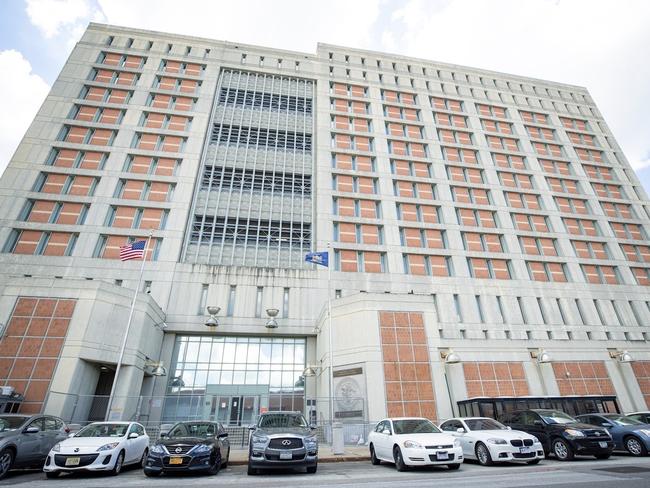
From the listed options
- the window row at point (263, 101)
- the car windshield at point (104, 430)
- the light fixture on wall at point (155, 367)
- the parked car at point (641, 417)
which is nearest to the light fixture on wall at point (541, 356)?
the parked car at point (641, 417)

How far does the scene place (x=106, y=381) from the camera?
25.4 metres

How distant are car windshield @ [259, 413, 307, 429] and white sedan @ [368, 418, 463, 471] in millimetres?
2982

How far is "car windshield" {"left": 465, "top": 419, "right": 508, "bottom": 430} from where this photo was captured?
13819 mm

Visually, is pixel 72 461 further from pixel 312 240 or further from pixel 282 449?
pixel 312 240

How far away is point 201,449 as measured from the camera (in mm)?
10984

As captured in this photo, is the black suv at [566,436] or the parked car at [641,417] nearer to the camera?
the black suv at [566,436]

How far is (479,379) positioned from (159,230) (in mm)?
30735

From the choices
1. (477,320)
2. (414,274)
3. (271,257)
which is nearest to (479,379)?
(477,320)

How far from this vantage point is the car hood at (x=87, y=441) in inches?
421

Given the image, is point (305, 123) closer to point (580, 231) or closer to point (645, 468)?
point (580, 231)

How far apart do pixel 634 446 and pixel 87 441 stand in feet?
67.0

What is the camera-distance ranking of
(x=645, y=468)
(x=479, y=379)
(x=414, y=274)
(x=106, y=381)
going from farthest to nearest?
(x=414, y=274) < (x=479, y=379) < (x=106, y=381) < (x=645, y=468)

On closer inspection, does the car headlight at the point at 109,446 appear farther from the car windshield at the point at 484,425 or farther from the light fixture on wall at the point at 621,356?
the light fixture on wall at the point at 621,356

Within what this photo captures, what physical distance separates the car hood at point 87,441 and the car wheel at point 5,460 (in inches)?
51.4
